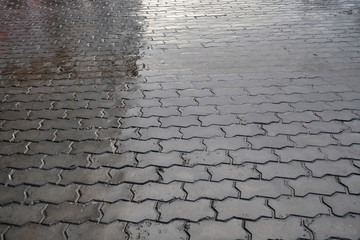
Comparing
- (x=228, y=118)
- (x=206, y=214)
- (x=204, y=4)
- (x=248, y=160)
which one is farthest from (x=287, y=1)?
(x=206, y=214)

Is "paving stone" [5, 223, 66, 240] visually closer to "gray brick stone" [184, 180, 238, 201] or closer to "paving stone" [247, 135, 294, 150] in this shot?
"gray brick stone" [184, 180, 238, 201]

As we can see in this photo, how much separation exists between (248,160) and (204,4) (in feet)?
26.3

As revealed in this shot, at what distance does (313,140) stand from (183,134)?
1455 millimetres

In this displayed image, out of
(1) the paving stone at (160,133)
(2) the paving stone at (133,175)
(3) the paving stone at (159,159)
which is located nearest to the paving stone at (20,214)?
(2) the paving stone at (133,175)

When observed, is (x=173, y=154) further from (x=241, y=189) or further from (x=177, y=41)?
(x=177, y=41)

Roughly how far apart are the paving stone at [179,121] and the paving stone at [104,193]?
123 centimetres

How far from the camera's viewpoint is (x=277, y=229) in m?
2.79

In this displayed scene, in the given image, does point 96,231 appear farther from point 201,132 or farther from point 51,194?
point 201,132

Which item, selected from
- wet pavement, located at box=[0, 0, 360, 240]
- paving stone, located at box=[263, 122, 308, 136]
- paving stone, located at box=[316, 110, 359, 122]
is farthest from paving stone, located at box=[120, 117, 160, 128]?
paving stone, located at box=[316, 110, 359, 122]

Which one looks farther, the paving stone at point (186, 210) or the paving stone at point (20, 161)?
the paving stone at point (20, 161)

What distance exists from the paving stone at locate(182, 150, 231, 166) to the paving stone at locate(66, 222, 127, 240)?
1.04m

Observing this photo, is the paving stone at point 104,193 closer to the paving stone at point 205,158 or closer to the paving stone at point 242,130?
the paving stone at point 205,158

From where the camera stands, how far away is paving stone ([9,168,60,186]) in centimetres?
345

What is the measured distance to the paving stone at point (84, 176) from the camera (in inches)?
135
